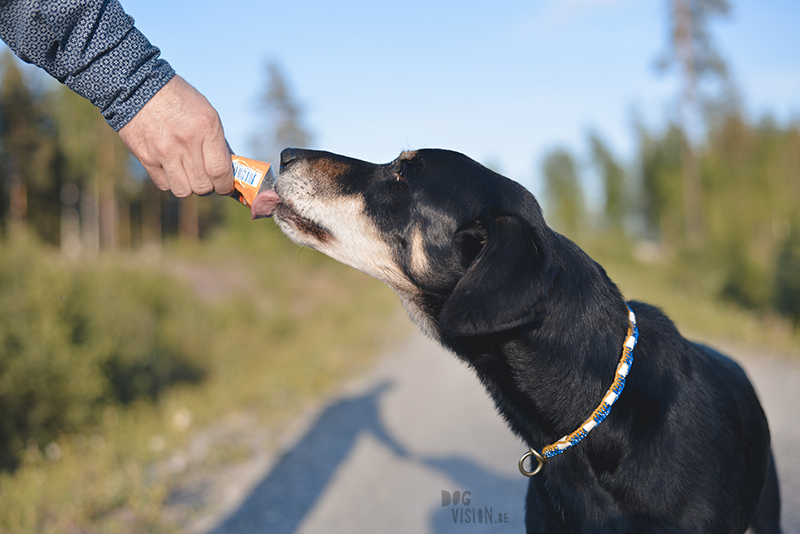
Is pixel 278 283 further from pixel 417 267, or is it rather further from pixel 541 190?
pixel 541 190

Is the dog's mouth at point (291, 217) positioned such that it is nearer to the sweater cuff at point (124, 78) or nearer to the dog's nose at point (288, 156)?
the dog's nose at point (288, 156)

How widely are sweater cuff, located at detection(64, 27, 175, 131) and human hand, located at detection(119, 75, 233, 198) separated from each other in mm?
35

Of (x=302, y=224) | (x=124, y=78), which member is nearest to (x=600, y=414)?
(x=302, y=224)

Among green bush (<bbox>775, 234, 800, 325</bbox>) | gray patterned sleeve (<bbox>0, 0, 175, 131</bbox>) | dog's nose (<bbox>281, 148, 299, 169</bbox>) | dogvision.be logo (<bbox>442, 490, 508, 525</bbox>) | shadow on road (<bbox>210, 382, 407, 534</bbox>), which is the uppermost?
green bush (<bbox>775, 234, 800, 325</bbox>)

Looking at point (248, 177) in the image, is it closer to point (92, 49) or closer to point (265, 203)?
point (265, 203)

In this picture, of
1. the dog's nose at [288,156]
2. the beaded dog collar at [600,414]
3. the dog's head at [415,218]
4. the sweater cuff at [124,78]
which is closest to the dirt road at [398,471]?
the beaded dog collar at [600,414]

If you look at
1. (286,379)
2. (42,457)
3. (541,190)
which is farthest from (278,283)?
(541,190)

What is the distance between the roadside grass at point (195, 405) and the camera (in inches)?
156

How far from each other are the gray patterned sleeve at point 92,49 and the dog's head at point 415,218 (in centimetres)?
80

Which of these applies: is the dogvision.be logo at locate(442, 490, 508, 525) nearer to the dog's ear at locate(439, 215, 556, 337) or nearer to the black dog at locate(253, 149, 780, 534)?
the black dog at locate(253, 149, 780, 534)

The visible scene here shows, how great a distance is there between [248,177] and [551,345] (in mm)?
1619

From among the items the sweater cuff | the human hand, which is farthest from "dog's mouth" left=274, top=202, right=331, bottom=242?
the sweater cuff

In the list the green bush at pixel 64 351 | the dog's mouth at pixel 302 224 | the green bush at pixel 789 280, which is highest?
the green bush at pixel 789 280

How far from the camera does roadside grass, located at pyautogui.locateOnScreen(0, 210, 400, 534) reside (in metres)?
3.96
